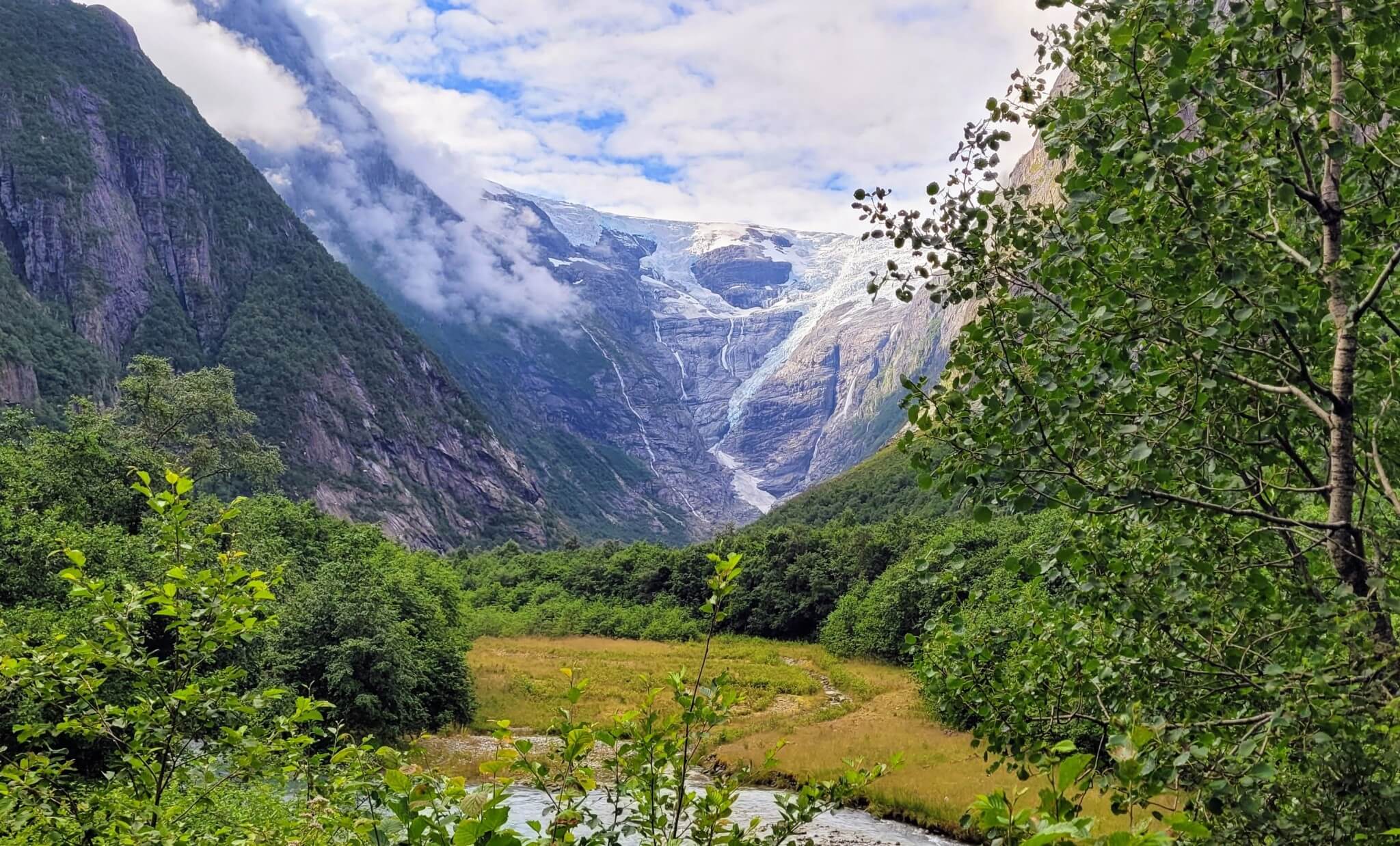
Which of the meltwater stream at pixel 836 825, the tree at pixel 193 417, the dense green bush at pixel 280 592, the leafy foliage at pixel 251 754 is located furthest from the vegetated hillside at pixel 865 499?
the leafy foliage at pixel 251 754

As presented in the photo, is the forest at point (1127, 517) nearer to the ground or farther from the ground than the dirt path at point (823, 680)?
farther from the ground

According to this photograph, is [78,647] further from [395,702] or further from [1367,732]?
[395,702]

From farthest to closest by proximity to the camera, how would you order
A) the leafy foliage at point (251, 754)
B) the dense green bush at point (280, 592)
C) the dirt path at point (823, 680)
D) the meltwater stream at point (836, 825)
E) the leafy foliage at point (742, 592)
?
1. the leafy foliage at point (742, 592)
2. the dirt path at point (823, 680)
3. the dense green bush at point (280, 592)
4. the meltwater stream at point (836, 825)
5. the leafy foliage at point (251, 754)

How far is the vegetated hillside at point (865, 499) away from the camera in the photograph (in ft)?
451

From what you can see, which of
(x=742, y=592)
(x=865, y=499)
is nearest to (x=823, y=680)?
(x=742, y=592)

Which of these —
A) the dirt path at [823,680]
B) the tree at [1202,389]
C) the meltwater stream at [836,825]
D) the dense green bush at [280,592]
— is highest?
the tree at [1202,389]

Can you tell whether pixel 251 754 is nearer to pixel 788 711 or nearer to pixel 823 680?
pixel 788 711

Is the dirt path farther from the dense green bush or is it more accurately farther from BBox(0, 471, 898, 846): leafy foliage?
BBox(0, 471, 898, 846): leafy foliage

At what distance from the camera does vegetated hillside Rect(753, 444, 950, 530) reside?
137 metres

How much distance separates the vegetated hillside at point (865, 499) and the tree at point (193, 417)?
8013 centimetres

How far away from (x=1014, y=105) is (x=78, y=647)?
6.72 meters

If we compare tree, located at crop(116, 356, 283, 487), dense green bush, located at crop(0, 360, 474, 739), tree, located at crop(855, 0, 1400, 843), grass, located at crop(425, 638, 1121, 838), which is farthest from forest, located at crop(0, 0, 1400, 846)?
tree, located at crop(116, 356, 283, 487)

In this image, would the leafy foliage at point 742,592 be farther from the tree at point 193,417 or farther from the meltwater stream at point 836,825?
the meltwater stream at point 836,825

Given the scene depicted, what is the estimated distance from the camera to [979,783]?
2411cm
